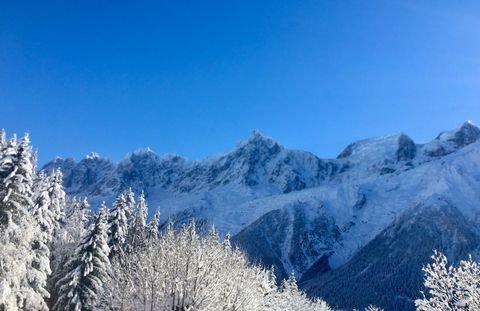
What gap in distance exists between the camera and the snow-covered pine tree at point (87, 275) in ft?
141

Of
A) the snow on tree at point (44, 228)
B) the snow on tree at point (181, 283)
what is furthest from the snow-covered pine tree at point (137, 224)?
the snow on tree at point (181, 283)

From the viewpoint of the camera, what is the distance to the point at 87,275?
44.0 meters

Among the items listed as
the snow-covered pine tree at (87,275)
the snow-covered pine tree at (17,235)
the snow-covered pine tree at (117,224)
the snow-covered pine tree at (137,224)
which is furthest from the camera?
the snow-covered pine tree at (137,224)

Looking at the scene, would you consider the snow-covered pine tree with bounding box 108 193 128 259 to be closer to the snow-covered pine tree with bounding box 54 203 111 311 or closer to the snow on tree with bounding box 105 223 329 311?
the snow-covered pine tree with bounding box 54 203 111 311

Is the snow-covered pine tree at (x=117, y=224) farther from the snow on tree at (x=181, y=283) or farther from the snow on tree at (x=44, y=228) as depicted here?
the snow on tree at (x=181, y=283)

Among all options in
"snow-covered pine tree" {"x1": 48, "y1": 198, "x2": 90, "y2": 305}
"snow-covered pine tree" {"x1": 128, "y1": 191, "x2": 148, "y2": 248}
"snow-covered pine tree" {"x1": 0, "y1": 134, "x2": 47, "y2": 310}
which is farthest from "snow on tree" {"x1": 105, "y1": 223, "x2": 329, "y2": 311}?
"snow-covered pine tree" {"x1": 128, "y1": 191, "x2": 148, "y2": 248}

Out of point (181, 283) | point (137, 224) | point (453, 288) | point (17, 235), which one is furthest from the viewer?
Answer: point (137, 224)

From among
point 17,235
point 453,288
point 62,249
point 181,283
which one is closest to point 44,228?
point 62,249

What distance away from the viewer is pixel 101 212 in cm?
4656

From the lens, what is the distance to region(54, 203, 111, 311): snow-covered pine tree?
1694 inches

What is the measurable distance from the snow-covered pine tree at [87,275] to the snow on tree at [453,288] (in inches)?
1259

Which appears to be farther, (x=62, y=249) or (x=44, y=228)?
(x=62, y=249)

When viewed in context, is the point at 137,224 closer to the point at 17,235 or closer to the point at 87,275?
the point at 87,275

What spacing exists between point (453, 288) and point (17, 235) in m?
25.1
